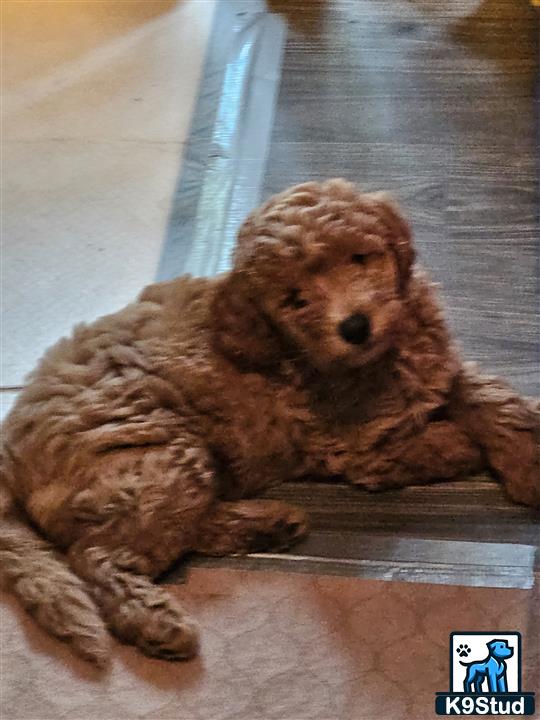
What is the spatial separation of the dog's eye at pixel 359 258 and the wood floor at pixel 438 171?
0.49 metres

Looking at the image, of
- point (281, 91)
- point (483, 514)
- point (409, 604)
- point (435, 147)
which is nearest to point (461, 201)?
point (435, 147)

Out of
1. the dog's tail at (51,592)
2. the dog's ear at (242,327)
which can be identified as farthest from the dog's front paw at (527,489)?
the dog's tail at (51,592)

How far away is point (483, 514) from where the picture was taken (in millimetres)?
1665

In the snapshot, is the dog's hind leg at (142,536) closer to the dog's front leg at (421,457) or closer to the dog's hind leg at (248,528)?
the dog's hind leg at (248,528)

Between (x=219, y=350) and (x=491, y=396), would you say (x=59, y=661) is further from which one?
(x=491, y=396)

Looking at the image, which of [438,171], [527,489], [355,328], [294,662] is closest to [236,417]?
[355,328]

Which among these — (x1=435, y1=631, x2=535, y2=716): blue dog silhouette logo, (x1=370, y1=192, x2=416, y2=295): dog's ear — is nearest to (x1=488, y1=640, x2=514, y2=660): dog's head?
(x1=435, y1=631, x2=535, y2=716): blue dog silhouette logo

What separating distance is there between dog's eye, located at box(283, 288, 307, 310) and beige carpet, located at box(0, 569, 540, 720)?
50 cm

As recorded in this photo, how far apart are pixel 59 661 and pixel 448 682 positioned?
2.10 feet

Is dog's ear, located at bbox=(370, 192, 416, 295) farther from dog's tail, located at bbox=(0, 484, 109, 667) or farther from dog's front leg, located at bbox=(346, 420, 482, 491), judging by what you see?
dog's tail, located at bbox=(0, 484, 109, 667)

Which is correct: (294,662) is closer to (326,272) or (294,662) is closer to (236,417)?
(236,417)

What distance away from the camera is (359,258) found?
1.46m

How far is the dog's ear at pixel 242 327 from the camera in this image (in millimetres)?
1519

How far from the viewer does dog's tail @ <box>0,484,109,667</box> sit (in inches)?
58.9
